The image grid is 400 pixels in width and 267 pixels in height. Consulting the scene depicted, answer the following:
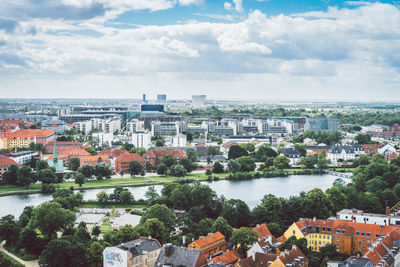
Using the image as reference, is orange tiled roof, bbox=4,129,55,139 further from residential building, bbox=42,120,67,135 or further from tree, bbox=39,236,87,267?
tree, bbox=39,236,87,267

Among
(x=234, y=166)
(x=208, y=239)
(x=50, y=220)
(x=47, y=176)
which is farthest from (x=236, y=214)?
(x=47, y=176)

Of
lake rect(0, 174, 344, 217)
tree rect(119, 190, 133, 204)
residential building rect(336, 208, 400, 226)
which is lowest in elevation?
lake rect(0, 174, 344, 217)

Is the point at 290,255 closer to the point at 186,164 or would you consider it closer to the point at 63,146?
the point at 186,164

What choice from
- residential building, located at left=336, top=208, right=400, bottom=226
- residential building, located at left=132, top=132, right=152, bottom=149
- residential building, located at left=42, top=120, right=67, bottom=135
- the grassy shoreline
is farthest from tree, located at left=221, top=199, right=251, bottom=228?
residential building, located at left=42, top=120, right=67, bottom=135

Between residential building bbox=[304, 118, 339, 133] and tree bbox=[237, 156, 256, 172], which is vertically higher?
residential building bbox=[304, 118, 339, 133]

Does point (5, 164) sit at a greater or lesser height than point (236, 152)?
lesser

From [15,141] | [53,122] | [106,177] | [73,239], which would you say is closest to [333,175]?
[106,177]

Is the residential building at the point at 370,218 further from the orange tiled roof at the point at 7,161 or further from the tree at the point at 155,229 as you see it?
the orange tiled roof at the point at 7,161
